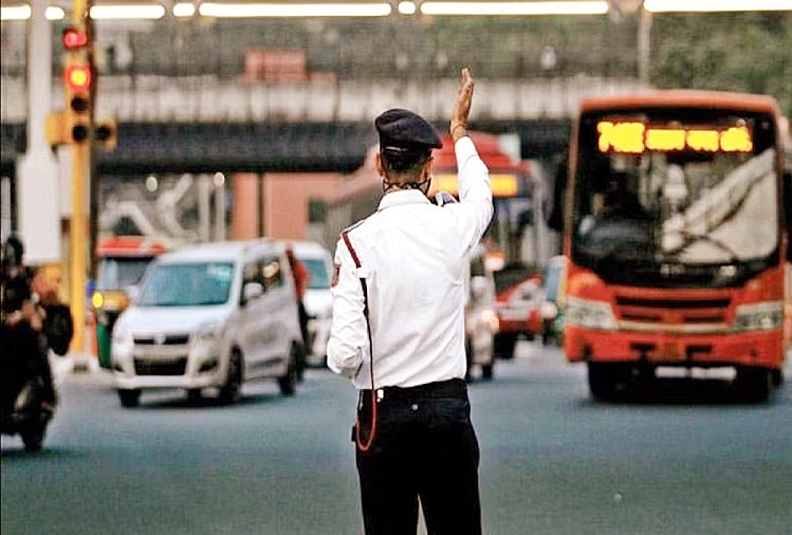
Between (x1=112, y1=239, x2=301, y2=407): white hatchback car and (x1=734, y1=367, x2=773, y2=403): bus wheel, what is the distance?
5233mm

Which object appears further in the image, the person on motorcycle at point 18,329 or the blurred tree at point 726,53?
the blurred tree at point 726,53

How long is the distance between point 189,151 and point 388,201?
49660 millimetres

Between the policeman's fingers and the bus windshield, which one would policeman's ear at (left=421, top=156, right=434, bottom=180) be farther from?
the bus windshield

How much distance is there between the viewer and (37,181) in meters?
14.6

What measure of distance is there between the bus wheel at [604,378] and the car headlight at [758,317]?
177 cm

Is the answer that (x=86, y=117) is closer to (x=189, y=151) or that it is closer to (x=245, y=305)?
(x=245, y=305)

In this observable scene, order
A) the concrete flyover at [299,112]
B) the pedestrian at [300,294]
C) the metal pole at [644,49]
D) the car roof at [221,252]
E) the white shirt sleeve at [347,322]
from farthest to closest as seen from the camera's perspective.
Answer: the concrete flyover at [299,112]
the metal pole at [644,49]
the pedestrian at [300,294]
the car roof at [221,252]
the white shirt sleeve at [347,322]

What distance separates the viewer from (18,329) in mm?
16500

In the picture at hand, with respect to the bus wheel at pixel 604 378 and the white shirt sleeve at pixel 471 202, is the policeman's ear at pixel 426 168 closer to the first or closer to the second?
the white shirt sleeve at pixel 471 202

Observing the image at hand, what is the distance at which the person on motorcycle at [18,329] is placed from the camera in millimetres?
16078

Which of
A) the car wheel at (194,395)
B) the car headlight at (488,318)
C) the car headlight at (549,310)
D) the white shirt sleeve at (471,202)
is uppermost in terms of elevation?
the white shirt sleeve at (471,202)

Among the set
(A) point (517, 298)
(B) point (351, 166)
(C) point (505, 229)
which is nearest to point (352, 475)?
(C) point (505, 229)

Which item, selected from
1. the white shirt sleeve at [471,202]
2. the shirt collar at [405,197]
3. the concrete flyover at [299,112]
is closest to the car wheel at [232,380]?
the white shirt sleeve at [471,202]

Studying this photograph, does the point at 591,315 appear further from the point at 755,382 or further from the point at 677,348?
the point at 755,382
